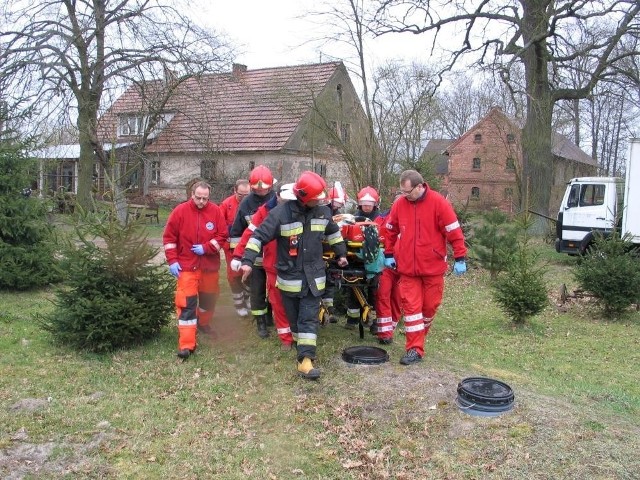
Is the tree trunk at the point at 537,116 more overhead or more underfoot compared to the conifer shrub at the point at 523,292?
more overhead

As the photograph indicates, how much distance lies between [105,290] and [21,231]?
4.51 m

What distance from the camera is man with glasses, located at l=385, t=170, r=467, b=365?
601 cm

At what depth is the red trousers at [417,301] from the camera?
610cm

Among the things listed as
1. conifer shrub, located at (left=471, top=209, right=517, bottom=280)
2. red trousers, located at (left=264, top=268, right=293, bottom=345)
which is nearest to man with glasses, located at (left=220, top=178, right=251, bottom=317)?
red trousers, located at (left=264, top=268, right=293, bottom=345)

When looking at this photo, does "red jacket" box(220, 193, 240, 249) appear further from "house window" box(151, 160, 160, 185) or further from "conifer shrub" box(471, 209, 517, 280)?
"house window" box(151, 160, 160, 185)

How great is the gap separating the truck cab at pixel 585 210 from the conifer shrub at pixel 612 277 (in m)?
6.38

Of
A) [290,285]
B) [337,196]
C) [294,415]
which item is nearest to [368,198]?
[337,196]

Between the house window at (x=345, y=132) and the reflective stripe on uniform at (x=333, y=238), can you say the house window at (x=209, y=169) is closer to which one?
the house window at (x=345, y=132)

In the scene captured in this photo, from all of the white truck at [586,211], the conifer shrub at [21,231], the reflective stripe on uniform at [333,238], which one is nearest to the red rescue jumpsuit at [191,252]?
the reflective stripe on uniform at [333,238]

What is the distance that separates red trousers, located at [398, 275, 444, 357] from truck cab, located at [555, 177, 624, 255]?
1156cm

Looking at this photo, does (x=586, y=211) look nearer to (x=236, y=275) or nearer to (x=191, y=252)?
(x=236, y=275)

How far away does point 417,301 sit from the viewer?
20.1ft

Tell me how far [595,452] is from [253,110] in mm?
27938

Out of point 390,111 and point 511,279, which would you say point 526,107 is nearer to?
point 390,111
